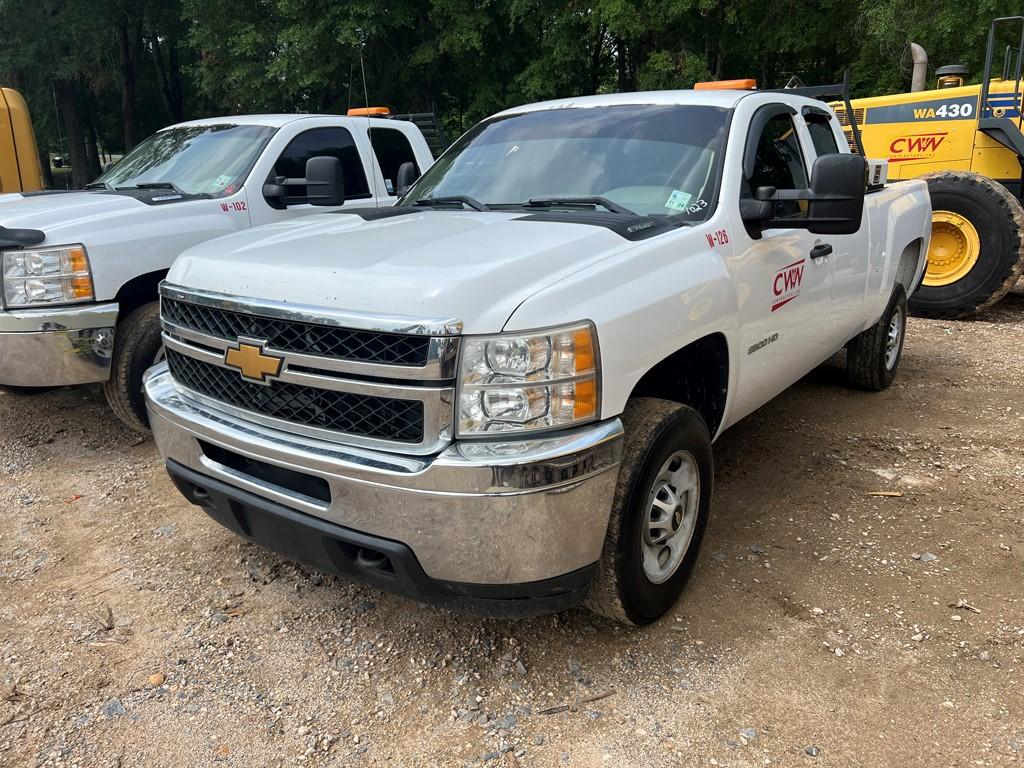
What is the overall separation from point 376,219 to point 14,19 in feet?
69.9

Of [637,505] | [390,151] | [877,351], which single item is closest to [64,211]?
[390,151]

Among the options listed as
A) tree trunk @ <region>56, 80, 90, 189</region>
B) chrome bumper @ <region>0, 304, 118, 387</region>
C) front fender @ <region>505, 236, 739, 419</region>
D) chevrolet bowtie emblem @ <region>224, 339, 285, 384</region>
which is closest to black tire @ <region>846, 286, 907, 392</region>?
front fender @ <region>505, 236, 739, 419</region>

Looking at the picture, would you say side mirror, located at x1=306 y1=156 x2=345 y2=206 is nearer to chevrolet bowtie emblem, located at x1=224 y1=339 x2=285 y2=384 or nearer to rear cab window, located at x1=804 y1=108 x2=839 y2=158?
chevrolet bowtie emblem, located at x1=224 y1=339 x2=285 y2=384

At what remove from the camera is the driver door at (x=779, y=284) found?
339 centimetres

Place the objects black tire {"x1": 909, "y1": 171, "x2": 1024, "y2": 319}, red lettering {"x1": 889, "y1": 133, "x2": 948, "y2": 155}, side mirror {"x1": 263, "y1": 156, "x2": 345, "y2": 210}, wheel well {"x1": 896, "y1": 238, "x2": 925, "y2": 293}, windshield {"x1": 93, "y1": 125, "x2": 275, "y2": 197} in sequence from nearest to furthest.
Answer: side mirror {"x1": 263, "y1": 156, "x2": 345, "y2": 210}
windshield {"x1": 93, "y1": 125, "x2": 275, "y2": 197}
wheel well {"x1": 896, "y1": 238, "x2": 925, "y2": 293}
black tire {"x1": 909, "y1": 171, "x2": 1024, "y2": 319}
red lettering {"x1": 889, "y1": 133, "x2": 948, "y2": 155}

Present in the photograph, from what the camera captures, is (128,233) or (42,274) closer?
(42,274)

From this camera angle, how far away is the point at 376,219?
3.52 metres

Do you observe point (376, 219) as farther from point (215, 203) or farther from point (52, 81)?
point (52, 81)

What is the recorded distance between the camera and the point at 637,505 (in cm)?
269

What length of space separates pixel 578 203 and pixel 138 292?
9.56ft

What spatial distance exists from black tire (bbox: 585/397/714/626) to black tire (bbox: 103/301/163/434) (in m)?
3.14

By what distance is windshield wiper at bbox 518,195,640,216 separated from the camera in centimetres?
338

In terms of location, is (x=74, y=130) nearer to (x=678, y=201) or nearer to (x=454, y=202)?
(x=454, y=202)

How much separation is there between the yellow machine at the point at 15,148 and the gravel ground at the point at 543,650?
22.9 feet
